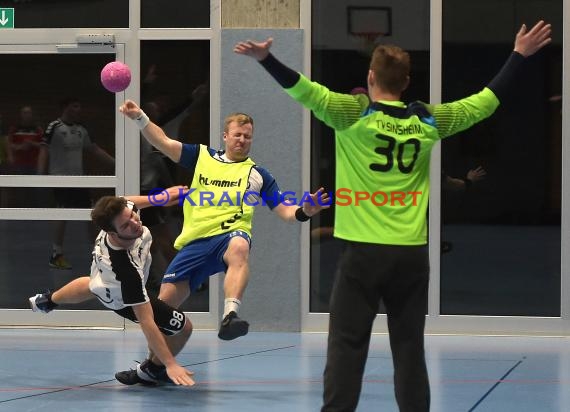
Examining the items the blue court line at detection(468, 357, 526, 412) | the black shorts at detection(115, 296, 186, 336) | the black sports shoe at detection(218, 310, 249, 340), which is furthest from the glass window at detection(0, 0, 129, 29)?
the blue court line at detection(468, 357, 526, 412)

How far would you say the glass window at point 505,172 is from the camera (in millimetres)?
10727

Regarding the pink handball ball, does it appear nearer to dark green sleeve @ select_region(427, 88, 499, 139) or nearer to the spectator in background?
the spectator in background

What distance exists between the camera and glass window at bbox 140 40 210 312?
1099cm

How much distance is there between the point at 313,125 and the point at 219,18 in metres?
1.31

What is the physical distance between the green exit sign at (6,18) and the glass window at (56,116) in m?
0.27

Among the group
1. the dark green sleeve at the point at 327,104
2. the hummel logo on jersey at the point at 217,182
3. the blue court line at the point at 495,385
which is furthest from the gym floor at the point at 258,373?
the dark green sleeve at the point at 327,104

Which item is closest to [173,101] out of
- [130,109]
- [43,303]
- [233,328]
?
[43,303]

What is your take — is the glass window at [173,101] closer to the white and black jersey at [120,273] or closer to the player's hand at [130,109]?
the white and black jersey at [120,273]

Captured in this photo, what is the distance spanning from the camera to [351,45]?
35.6 ft

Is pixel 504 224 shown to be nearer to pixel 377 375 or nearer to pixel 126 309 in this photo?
pixel 377 375

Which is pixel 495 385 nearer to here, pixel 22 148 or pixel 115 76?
pixel 115 76

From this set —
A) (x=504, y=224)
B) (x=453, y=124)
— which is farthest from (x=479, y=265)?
(x=453, y=124)

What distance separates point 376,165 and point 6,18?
687cm

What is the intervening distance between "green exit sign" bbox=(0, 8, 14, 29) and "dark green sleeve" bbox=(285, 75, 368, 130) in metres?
6.59
